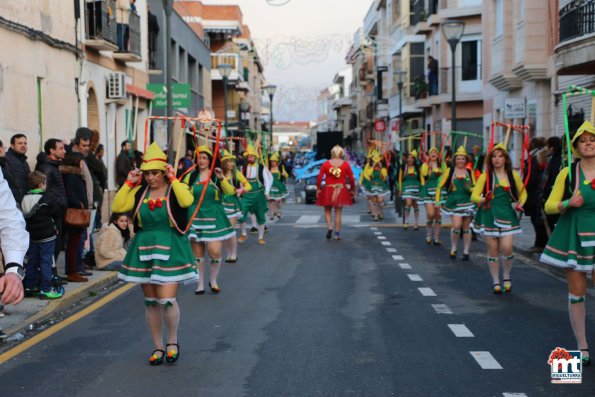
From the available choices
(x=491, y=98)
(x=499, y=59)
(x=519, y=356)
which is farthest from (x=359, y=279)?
(x=491, y=98)

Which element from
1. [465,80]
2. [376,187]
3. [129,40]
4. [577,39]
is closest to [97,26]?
[129,40]

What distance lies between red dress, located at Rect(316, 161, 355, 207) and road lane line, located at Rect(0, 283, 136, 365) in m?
7.61

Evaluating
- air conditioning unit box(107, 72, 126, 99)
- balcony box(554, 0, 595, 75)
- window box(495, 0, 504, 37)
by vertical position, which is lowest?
air conditioning unit box(107, 72, 126, 99)

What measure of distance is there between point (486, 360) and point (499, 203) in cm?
416

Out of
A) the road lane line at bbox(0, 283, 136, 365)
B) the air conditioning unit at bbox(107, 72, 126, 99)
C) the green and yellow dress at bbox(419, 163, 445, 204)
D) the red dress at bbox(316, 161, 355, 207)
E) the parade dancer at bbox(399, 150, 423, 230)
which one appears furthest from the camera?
the air conditioning unit at bbox(107, 72, 126, 99)

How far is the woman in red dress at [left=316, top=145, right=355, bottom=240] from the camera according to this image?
19344 millimetres

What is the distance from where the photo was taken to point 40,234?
10594mm

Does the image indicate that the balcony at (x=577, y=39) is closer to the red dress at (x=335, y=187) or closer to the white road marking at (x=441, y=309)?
the red dress at (x=335, y=187)

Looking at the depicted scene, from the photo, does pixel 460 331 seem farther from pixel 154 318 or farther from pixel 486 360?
pixel 154 318

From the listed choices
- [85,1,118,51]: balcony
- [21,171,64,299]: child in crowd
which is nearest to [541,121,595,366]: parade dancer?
[21,171,64,299]: child in crowd

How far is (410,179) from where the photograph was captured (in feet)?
69.3

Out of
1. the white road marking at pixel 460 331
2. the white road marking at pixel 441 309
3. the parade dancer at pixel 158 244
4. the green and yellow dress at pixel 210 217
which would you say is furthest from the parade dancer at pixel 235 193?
the parade dancer at pixel 158 244

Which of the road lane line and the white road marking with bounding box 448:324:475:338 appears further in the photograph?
the white road marking with bounding box 448:324:475:338

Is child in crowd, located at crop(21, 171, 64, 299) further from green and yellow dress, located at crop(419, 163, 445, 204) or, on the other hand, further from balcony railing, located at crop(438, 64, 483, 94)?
balcony railing, located at crop(438, 64, 483, 94)
